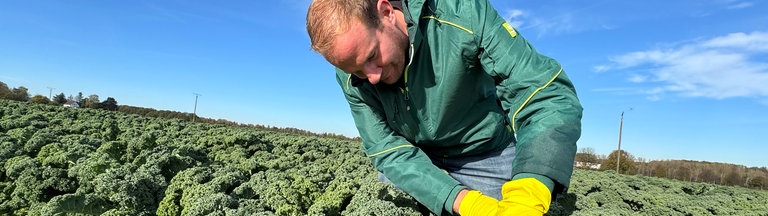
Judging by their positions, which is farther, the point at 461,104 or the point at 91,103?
the point at 91,103

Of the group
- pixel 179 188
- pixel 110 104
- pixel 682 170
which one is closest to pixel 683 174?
pixel 682 170

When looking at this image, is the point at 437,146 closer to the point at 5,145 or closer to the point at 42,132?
the point at 5,145

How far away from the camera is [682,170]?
49500 millimetres

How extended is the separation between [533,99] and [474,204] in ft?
1.96

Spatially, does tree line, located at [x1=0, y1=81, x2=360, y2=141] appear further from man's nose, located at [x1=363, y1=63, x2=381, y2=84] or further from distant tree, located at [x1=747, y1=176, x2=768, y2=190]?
man's nose, located at [x1=363, y1=63, x2=381, y2=84]

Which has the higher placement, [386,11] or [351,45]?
[386,11]

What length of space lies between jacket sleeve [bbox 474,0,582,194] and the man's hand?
0.80 ft

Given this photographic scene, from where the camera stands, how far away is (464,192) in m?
2.64

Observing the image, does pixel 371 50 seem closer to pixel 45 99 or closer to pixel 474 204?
pixel 474 204

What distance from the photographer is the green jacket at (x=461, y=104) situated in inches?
76.6

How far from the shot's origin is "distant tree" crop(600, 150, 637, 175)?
49.7 m

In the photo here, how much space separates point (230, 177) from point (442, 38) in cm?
480

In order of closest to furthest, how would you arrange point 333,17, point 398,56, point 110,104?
point 333,17 < point 398,56 < point 110,104

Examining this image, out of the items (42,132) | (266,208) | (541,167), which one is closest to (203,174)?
(266,208)
